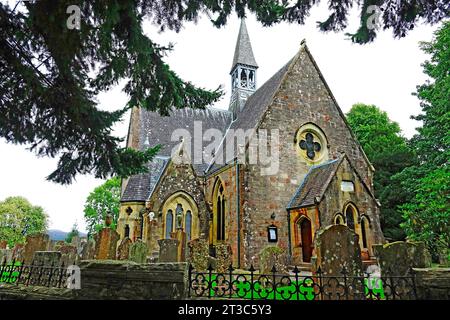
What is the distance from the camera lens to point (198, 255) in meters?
11.4

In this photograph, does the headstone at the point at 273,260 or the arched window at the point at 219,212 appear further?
the arched window at the point at 219,212

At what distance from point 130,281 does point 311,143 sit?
553 inches

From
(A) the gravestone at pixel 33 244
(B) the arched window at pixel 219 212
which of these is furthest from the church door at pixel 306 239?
(A) the gravestone at pixel 33 244

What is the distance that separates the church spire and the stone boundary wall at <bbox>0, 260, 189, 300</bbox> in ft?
64.7

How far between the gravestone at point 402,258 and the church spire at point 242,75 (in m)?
18.8

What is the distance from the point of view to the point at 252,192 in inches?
565

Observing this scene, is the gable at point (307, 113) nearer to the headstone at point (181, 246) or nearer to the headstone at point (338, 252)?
the headstone at point (181, 246)

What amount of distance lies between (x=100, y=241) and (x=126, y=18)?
701cm

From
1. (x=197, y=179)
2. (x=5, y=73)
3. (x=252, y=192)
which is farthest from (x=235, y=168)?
(x=5, y=73)

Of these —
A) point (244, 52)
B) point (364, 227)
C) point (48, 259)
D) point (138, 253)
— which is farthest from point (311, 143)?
point (244, 52)

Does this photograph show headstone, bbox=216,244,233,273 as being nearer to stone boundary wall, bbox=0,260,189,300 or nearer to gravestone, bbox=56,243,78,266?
gravestone, bbox=56,243,78,266

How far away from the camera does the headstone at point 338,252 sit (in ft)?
19.6

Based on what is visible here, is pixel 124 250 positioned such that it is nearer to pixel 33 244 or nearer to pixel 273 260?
pixel 33 244

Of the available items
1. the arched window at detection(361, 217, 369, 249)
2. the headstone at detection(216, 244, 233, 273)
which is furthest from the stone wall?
the headstone at detection(216, 244, 233, 273)
